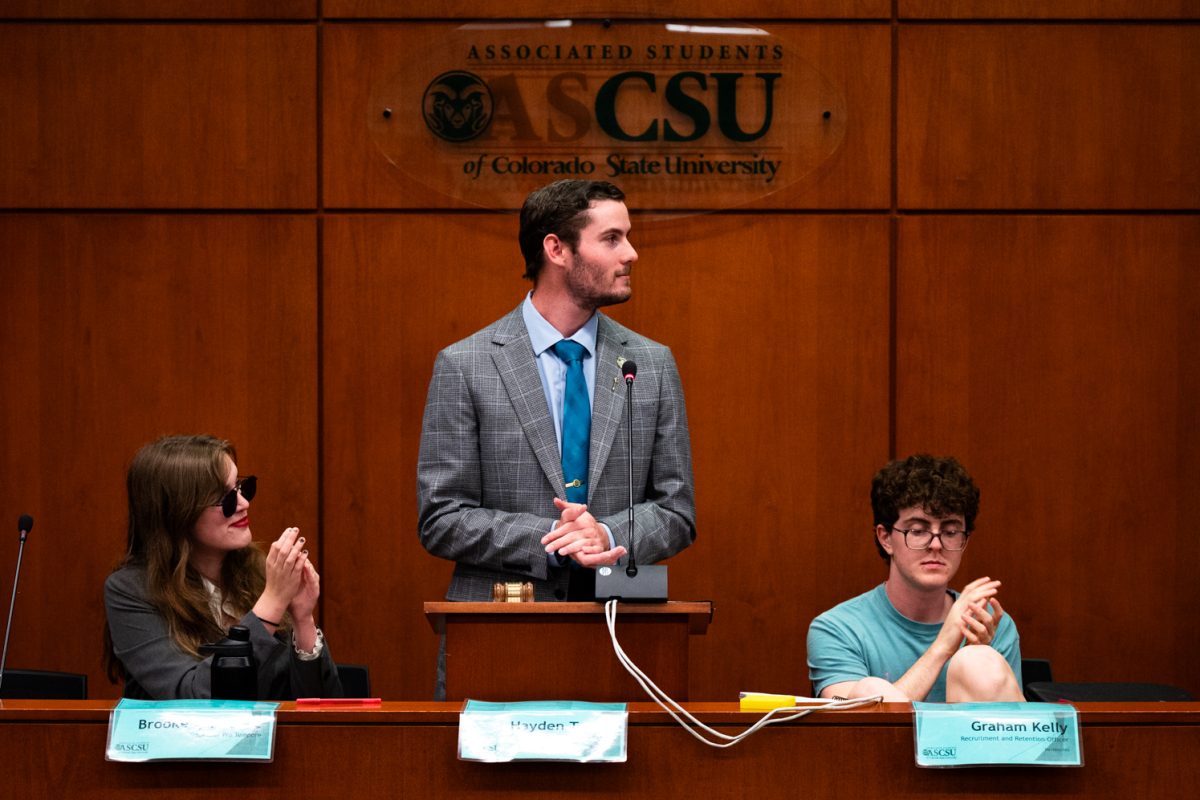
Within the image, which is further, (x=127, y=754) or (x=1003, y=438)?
(x=1003, y=438)

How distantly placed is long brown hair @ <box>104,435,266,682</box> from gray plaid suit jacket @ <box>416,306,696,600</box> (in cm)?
36

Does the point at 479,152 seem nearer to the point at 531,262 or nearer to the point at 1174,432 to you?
the point at 531,262

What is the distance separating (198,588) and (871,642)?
3.96 ft

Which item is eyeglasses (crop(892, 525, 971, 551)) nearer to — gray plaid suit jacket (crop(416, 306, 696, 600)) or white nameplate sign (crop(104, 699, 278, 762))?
gray plaid suit jacket (crop(416, 306, 696, 600))

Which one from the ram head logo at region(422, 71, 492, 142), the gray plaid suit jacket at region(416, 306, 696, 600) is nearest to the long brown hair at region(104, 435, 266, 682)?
the gray plaid suit jacket at region(416, 306, 696, 600)

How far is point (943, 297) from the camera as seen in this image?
4047 millimetres

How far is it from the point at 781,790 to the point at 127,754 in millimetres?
868

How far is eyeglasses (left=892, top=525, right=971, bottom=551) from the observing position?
260cm

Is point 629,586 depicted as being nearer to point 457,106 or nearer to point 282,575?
point 282,575

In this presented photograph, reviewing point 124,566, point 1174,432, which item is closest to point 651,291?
point 1174,432

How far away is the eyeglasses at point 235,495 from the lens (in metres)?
2.57

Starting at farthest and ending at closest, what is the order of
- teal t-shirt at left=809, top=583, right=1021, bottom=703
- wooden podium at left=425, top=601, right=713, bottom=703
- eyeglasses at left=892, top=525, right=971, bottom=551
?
eyeglasses at left=892, top=525, right=971, bottom=551, teal t-shirt at left=809, top=583, right=1021, bottom=703, wooden podium at left=425, top=601, right=713, bottom=703

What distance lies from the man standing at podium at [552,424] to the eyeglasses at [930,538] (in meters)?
0.42

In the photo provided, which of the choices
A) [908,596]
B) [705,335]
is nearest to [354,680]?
[908,596]
